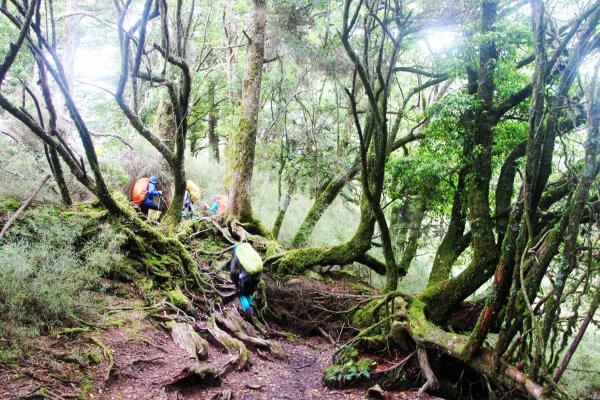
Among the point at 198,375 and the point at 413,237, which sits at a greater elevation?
the point at 413,237

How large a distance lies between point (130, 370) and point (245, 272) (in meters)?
2.59

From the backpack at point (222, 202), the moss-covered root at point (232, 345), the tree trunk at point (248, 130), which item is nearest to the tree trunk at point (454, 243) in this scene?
the moss-covered root at point (232, 345)

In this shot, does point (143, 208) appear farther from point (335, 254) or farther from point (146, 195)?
point (335, 254)

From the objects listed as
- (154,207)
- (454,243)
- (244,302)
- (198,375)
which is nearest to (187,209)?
(154,207)

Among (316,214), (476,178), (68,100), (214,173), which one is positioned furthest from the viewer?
(214,173)

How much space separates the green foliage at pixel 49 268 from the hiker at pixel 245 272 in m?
1.87

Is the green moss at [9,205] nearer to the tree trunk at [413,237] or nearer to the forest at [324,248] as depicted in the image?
the forest at [324,248]

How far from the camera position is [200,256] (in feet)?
26.5

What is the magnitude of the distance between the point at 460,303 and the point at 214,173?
386 inches

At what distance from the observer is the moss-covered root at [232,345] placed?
514 centimetres

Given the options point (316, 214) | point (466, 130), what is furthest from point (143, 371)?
point (316, 214)

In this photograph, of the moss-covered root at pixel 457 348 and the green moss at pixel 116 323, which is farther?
the green moss at pixel 116 323

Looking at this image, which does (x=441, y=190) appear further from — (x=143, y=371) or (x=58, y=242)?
(x=58, y=242)

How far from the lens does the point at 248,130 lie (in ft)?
31.4
